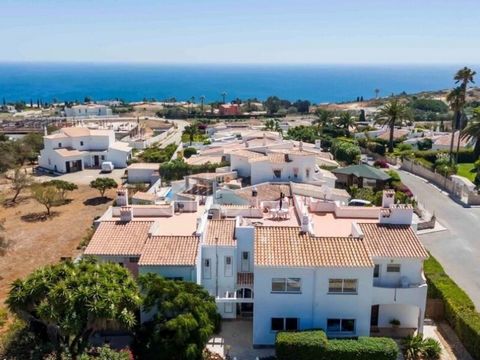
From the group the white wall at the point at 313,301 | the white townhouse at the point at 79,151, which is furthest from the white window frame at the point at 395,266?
the white townhouse at the point at 79,151

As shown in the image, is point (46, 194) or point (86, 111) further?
point (86, 111)

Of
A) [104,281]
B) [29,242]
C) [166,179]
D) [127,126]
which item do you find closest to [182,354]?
[104,281]

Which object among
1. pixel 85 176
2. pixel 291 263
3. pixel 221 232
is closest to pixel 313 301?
pixel 291 263

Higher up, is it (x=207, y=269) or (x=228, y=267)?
(x=228, y=267)

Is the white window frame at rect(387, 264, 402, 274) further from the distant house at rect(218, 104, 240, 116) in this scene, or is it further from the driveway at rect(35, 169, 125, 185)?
the distant house at rect(218, 104, 240, 116)

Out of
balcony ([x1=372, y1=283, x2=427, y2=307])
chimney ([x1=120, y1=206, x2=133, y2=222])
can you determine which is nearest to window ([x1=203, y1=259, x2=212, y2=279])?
chimney ([x1=120, y1=206, x2=133, y2=222])

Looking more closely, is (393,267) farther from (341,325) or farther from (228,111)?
(228,111)

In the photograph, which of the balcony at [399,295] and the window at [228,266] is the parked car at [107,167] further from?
the balcony at [399,295]
